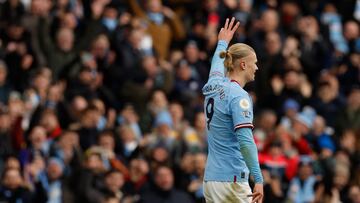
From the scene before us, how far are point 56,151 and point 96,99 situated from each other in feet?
5.80

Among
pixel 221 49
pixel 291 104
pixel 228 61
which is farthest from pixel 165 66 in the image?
pixel 228 61

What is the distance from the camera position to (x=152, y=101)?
62.6 ft

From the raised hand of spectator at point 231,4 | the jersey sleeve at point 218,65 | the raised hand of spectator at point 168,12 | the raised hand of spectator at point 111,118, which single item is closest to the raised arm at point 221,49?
the jersey sleeve at point 218,65

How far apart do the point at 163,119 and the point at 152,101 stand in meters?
0.66

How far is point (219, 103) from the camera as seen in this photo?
10.8 metres

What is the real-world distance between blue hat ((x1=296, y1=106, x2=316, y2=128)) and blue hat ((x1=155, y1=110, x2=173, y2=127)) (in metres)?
2.32

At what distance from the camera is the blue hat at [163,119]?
18389 mm

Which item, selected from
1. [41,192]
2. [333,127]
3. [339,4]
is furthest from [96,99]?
[339,4]

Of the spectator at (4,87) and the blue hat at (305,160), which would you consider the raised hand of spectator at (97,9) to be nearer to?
the spectator at (4,87)

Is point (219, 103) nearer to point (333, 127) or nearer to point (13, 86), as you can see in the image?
point (13, 86)

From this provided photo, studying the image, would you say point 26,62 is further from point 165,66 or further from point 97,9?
point 165,66

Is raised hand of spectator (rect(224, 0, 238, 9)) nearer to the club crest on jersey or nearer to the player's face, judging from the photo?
the player's face

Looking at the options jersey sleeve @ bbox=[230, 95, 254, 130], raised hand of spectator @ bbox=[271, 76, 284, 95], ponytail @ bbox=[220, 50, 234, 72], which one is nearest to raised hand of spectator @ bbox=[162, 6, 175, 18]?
raised hand of spectator @ bbox=[271, 76, 284, 95]

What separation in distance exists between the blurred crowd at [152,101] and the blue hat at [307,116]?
0.02m
